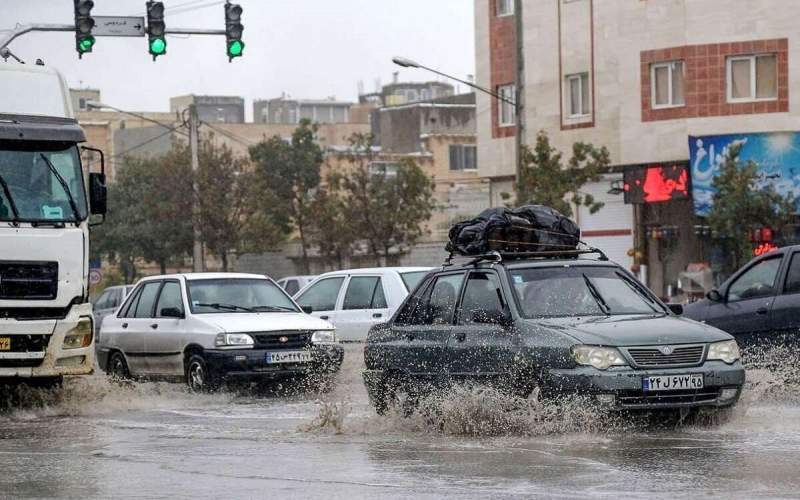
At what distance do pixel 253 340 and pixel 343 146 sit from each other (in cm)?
7460

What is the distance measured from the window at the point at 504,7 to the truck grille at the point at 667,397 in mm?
35203

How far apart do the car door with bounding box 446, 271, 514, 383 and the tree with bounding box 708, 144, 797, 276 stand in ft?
83.8

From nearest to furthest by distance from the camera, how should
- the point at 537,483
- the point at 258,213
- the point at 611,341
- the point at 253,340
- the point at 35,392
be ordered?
1. the point at 537,483
2. the point at 611,341
3. the point at 35,392
4. the point at 253,340
5. the point at 258,213

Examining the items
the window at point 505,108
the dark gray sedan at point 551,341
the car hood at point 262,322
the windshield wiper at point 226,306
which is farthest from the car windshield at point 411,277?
the window at point 505,108

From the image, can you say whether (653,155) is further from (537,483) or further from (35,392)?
(537,483)

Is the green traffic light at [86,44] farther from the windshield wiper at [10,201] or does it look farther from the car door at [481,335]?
the car door at [481,335]

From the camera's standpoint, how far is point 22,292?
51.1 ft

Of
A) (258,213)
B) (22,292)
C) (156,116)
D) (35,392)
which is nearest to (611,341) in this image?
(22,292)

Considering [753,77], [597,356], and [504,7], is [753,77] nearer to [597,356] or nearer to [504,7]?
[504,7]

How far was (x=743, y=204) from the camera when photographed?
37938mm

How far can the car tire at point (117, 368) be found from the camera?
67.8 ft

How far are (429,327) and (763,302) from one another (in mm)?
4318

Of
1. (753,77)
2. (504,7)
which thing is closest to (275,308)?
(753,77)

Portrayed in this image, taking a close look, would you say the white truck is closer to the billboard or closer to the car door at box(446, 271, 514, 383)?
the car door at box(446, 271, 514, 383)
